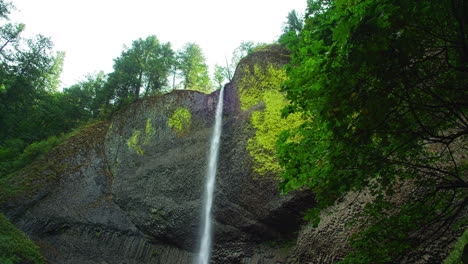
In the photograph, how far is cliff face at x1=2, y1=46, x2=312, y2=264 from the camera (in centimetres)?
1115

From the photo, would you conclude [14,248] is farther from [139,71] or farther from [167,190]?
[139,71]

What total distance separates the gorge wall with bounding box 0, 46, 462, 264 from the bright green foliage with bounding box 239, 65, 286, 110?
0.07 m

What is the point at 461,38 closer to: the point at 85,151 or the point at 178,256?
the point at 178,256

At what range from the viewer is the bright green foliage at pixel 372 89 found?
7.20ft

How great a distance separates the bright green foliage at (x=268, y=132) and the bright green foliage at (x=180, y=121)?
4908 mm

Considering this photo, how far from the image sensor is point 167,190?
13766mm

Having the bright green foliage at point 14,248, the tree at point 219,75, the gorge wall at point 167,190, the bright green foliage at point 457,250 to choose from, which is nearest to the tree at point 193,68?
the tree at point 219,75

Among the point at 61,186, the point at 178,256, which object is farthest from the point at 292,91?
the point at 61,186

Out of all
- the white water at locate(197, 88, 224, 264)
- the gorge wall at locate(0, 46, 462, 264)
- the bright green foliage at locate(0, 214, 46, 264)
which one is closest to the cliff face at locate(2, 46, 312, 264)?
the gorge wall at locate(0, 46, 462, 264)

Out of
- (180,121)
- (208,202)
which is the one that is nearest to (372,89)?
(208,202)

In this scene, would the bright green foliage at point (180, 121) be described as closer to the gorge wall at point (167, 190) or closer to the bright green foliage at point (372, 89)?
the gorge wall at point (167, 190)

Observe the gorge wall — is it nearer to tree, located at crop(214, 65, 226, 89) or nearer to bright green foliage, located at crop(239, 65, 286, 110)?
bright green foliage, located at crop(239, 65, 286, 110)

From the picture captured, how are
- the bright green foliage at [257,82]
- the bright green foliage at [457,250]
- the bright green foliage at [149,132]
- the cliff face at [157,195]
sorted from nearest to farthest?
the bright green foliage at [457,250] < the cliff face at [157,195] < the bright green foliage at [257,82] < the bright green foliage at [149,132]

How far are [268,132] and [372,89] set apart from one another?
9.78 m
